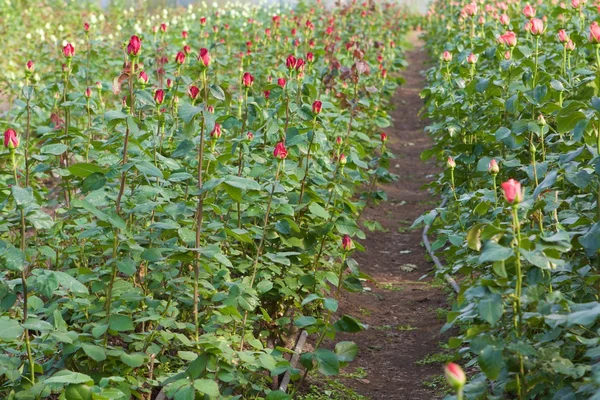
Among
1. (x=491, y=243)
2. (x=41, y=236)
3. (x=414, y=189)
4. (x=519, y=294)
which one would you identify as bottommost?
(x=414, y=189)

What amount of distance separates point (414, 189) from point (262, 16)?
7771 millimetres

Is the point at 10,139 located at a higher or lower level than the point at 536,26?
lower

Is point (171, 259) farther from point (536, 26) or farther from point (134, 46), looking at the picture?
point (536, 26)

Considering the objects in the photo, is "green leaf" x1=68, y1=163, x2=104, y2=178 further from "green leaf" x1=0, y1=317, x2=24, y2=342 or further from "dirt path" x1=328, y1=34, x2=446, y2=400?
"dirt path" x1=328, y1=34, x2=446, y2=400

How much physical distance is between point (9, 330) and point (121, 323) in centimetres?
42

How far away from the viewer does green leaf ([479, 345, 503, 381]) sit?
7.34 ft

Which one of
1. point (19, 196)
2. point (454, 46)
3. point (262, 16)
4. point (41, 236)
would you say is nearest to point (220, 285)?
point (19, 196)

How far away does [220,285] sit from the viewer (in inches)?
131

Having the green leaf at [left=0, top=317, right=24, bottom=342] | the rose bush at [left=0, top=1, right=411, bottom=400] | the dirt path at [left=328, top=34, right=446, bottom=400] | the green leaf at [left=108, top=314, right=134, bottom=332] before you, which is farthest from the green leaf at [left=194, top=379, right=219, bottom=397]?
the dirt path at [left=328, top=34, right=446, bottom=400]

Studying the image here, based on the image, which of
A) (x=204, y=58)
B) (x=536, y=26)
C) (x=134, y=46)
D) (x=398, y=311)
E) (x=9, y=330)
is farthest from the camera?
(x=398, y=311)

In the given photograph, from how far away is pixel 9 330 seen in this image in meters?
2.59

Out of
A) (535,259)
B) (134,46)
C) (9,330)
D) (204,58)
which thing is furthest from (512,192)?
(9,330)

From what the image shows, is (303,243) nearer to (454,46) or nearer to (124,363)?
(124,363)

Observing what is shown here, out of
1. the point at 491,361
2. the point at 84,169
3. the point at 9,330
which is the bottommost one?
the point at 9,330
